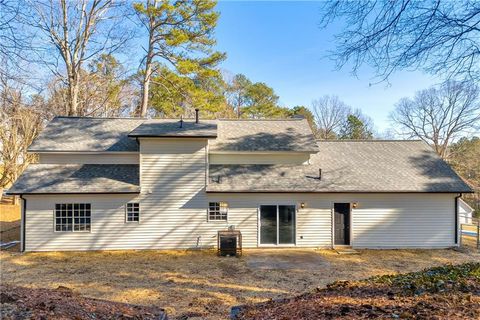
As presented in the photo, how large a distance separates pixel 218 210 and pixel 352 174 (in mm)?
6219

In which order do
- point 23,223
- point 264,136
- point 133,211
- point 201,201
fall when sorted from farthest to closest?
point 264,136, point 201,201, point 133,211, point 23,223

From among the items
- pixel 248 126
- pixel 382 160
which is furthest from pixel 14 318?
pixel 382 160

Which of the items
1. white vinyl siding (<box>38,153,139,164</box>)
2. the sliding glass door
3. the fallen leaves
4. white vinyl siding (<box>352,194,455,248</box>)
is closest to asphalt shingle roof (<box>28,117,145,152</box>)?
white vinyl siding (<box>38,153,139,164</box>)

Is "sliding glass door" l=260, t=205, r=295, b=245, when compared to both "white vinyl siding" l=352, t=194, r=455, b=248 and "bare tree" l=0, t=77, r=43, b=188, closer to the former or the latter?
"white vinyl siding" l=352, t=194, r=455, b=248

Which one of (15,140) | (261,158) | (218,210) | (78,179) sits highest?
(15,140)

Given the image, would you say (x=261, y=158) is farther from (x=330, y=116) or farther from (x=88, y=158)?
(x=330, y=116)

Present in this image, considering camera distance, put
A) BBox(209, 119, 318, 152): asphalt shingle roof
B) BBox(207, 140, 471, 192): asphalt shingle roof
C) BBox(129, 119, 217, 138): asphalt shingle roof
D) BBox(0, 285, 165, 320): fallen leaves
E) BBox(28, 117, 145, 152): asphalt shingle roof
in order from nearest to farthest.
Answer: BBox(0, 285, 165, 320): fallen leaves → BBox(129, 119, 217, 138): asphalt shingle roof → BBox(207, 140, 471, 192): asphalt shingle roof → BBox(28, 117, 145, 152): asphalt shingle roof → BBox(209, 119, 318, 152): asphalt shingle roof

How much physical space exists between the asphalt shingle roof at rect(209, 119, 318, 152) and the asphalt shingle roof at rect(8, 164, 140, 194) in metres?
3.92

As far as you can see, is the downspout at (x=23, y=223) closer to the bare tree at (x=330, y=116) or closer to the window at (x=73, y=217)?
the window at (x=73, y=217)

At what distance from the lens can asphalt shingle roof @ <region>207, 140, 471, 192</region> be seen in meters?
11.6

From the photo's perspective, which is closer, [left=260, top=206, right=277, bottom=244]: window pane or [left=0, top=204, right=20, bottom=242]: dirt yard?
[left=260, top=206, right=277, bottom=244]: window pane

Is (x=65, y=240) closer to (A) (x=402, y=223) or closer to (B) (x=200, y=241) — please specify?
(B) (x=200, y=241)

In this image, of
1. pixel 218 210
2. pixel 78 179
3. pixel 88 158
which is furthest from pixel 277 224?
pixel 88 158

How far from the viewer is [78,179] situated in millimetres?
11484
